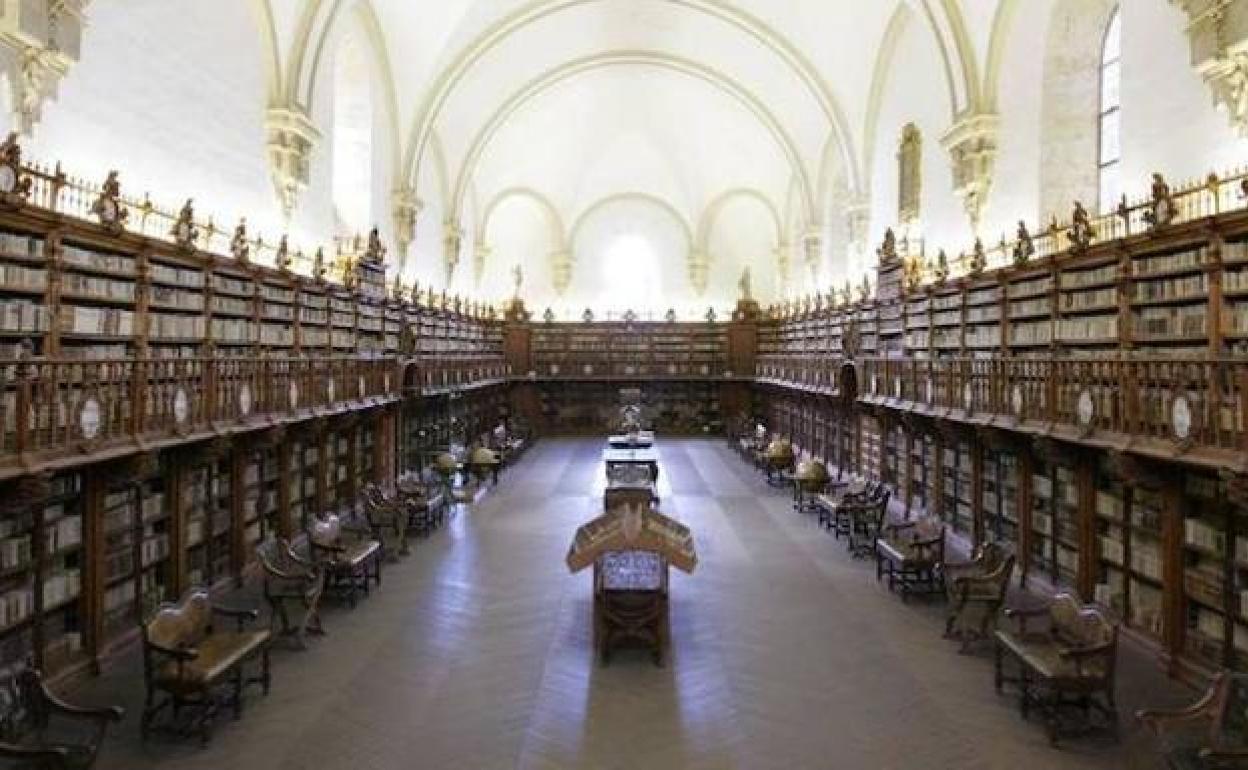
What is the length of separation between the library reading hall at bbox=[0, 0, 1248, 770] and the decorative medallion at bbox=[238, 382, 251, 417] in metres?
0.21

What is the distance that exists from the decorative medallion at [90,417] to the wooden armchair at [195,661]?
4.47 ft

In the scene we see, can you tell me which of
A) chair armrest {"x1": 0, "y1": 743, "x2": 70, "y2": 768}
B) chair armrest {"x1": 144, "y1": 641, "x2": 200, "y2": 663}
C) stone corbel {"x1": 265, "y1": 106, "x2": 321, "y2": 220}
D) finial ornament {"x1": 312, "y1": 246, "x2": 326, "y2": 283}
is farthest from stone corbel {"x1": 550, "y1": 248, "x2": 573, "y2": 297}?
chair armrest {"x1": 0, "y1": 743, "x2": 70, "y2": 768}

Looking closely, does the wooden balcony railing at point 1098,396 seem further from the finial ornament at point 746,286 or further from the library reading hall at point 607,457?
the finial ornament at point 746,286

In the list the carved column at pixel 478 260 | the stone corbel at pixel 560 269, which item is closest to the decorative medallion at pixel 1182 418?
the carved column at pixel 478 260

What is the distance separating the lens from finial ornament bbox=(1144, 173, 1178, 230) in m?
7.14

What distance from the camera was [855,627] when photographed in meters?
7.86

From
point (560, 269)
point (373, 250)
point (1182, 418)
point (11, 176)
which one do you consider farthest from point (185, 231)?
point (560, 269)

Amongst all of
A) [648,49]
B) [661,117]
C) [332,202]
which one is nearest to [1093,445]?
[332,202]

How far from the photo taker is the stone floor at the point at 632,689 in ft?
17.4

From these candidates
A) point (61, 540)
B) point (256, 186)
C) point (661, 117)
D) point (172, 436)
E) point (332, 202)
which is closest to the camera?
point (61, 540)

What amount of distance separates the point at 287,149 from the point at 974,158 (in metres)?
10.1

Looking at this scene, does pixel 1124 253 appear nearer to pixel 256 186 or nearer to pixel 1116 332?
pixel 1116 332

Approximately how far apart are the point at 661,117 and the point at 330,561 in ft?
71.2

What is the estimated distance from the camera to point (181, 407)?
7.46m
